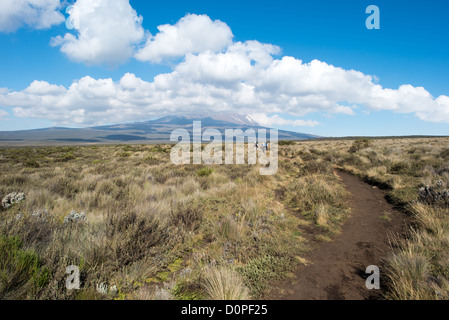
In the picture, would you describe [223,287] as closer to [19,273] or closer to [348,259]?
[19,273]

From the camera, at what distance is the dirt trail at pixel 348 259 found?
3.52m

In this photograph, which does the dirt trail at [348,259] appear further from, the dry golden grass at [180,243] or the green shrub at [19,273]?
the green shrub at [19,273]

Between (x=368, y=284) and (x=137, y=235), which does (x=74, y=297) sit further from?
(x=368, y=284)

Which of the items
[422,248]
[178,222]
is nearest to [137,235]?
[178,222]

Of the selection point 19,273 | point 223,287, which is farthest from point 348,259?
point 19,273

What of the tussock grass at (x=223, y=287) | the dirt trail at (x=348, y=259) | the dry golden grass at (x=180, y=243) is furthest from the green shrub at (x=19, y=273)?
the dirt trail at (x=348, y=259)

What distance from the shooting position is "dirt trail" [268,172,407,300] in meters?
3.52

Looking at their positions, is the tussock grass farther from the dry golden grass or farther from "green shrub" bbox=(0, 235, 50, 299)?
"green shrub" bbox=(0, 235, 50, 299)

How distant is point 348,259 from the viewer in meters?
4.61

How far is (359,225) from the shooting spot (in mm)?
6469

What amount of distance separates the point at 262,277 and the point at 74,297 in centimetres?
311

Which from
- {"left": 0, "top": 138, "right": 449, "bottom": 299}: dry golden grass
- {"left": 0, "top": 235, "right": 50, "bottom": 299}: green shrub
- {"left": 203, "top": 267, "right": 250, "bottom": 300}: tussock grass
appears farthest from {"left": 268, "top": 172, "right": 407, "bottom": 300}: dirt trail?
{"left": 0, "top": 235, "right": 50, "bottom": 299}: green shrub
